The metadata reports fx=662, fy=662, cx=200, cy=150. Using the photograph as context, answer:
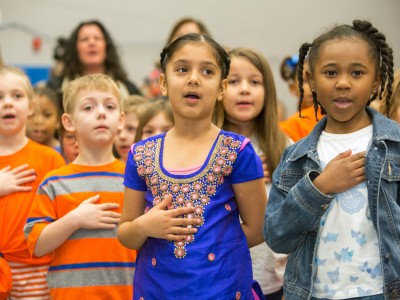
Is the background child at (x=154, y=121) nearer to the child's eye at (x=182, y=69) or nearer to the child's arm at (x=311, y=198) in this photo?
the child's eye at (x=182, y=69)

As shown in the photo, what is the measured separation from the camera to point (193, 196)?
2.38 m

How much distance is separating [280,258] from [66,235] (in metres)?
1.06

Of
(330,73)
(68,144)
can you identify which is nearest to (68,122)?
(68,144)

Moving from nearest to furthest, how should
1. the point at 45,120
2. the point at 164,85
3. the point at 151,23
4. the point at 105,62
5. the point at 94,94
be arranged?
the point at 164,85 < the point at 94,94 < the point at 45,120 < the point at 105,62 < the point at 151,23

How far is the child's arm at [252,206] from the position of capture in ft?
8.10

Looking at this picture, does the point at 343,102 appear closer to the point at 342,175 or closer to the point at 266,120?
the point at 342,175

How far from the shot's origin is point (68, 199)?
3.06m

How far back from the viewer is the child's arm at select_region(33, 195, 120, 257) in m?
2.93

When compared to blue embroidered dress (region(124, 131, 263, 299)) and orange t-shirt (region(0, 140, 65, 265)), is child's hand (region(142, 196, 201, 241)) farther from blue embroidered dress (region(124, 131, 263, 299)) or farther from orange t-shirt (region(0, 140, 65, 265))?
orange t-shirt (region(0, 140, 65, 265))

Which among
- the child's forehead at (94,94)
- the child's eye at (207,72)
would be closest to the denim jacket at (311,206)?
the child's eye at (207,72)

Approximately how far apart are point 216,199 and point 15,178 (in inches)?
51.2

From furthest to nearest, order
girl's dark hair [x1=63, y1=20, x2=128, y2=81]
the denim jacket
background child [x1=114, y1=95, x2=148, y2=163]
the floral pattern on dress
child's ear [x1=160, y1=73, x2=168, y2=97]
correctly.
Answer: girl's dark hair [x1=63, y1=20, x2=128, y2=81]
background child [x1=114, y1=95, x2=148, y2=163]
child's ear [x1=160, y1=73, x2=168, y2=97]
the floral pattern on dress
the denim jacket

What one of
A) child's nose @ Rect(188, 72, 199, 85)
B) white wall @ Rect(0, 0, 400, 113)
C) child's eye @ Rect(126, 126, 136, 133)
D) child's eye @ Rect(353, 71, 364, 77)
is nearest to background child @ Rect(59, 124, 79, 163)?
child's eye @ Rect(126, 126, 136, 133)

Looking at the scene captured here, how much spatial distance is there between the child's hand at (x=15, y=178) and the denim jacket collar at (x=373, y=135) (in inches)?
59.3
